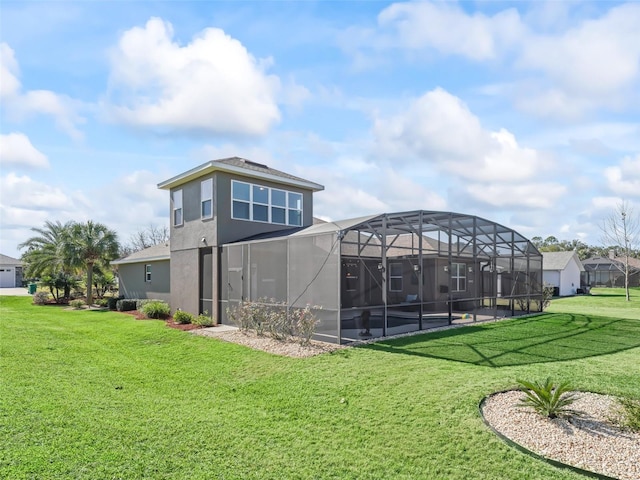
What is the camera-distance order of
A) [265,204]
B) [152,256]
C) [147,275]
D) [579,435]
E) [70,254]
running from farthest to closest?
[70,254], [147,275], [152,256], [265,204], [579,435]

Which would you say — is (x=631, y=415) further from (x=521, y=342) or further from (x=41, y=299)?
(x=41, y=299)

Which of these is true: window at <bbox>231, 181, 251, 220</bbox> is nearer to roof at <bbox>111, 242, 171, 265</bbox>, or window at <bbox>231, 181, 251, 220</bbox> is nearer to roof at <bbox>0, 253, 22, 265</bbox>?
roof at <bbox>111, 242, 171, 265</bbox>

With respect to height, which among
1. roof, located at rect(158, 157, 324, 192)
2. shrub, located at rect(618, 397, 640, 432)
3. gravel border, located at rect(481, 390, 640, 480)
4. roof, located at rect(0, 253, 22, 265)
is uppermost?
roof, located at rect(158, 157, 324, 192)

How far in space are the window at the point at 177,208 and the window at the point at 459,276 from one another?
1234 cm

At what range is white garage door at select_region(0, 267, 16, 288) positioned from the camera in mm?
45656

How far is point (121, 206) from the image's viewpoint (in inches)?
1361

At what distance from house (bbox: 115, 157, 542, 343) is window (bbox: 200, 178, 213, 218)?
0.04 meters

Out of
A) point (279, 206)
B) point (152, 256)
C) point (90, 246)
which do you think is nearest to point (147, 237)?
point (90, 246)

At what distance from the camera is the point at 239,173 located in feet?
47.6

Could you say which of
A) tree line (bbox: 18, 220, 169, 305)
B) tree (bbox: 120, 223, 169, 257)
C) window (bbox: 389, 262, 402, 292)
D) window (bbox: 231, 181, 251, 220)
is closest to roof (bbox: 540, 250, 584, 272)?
window (bbox: 389, 262, 402, 292)

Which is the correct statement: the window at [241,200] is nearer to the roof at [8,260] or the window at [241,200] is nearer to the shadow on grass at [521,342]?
the shadow on grass at [521,342]

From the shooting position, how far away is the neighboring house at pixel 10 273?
150ft

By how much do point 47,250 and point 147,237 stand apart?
88.9ft

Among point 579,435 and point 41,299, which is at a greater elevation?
point 579,435
